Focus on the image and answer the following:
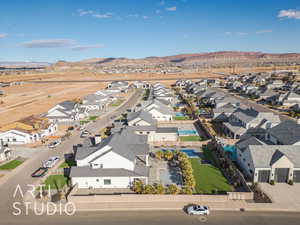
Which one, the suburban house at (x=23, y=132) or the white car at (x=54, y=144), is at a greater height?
the suburban house at (x=23, y=132)

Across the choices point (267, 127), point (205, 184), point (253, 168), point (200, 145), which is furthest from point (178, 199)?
point (267, 127)

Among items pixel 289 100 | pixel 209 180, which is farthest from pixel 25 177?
pixel 289 100

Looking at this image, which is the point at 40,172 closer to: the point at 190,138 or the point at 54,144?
the point at 54,144

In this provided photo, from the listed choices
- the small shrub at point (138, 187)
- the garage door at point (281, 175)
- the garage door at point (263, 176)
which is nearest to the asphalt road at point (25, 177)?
the small shrub at point (138, 187)

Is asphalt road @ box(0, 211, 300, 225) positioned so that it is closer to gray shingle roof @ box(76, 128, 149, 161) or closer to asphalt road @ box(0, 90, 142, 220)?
asphalt road @ box(0, 90, 142, 220)

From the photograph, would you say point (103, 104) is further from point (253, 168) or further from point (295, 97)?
point (295, 97)

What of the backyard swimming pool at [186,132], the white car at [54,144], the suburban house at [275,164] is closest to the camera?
the suburban house at [275,164]

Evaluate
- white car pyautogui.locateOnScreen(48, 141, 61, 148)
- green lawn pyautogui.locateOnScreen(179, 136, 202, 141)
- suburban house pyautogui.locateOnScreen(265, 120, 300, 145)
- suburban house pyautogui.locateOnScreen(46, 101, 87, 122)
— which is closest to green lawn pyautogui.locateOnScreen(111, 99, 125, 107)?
suburban house pyautogui.locateOnScreen(46, 101, 87, 122)

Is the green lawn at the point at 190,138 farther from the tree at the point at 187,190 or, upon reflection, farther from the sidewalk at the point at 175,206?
the sidewalk at the point at 175,206
